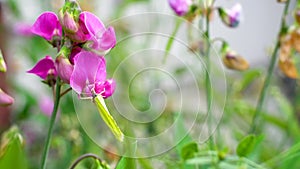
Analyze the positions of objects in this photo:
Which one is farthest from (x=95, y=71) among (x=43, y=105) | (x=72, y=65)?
(x=43, y=105)

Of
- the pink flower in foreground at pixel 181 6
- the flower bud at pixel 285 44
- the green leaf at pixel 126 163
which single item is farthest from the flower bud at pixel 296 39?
the green leaf at pixel 126 163

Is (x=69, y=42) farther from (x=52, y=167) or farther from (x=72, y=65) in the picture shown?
(x=52, y=167)

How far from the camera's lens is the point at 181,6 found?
2.10 feet

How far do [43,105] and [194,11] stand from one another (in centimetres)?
68

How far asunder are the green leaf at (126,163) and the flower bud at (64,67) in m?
0.07

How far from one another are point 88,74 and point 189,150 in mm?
175

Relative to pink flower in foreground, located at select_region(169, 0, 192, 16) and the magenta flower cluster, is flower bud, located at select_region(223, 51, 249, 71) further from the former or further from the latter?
the magenta flower cluster

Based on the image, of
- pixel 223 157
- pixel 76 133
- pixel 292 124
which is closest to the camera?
pixel 223 157

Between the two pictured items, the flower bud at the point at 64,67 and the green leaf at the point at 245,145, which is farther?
the green leaf at the point at 245,145

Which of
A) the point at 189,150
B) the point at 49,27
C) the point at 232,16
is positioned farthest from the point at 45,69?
the point at 232,16

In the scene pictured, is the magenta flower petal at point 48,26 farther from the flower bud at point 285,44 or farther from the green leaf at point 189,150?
the flower bud at point 285,44

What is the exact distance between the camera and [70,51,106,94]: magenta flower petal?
1.32 ft

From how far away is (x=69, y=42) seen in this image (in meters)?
0.42

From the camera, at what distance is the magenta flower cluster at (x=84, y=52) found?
0.40 metres
